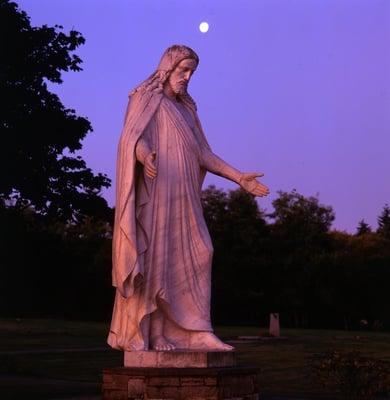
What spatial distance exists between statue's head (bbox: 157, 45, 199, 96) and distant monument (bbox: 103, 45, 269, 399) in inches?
0.4

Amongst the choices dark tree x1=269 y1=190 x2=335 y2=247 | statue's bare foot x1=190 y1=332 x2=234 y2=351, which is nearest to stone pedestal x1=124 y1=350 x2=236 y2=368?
statue's bare foot x1=190 y1=332 x2=234 y2=351

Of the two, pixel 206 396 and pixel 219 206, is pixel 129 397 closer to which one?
pixel 206 396

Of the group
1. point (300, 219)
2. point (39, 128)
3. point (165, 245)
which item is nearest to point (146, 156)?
point (165, 245)

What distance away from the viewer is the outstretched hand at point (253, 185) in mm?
8852

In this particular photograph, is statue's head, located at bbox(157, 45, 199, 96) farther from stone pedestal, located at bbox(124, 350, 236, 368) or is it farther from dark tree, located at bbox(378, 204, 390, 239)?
dark tree, located at bbox(378, 204, 390, 239)

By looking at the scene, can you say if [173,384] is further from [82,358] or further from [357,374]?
[82,358]

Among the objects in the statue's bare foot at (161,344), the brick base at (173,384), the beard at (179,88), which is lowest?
the brick base at (173,384)

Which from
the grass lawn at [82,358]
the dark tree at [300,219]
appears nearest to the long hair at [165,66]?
the grass lawn at [82,358]

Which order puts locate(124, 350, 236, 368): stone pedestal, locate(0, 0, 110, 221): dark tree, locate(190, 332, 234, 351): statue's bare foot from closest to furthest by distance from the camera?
locate(124, 350, 236, 368): stone pedestal → locate(190, 332, 234, 351): statue's bare foot → locate(0, 0, 110, 221): dark tree

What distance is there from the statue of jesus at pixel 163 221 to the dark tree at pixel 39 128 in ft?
34.5

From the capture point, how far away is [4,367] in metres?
18.2

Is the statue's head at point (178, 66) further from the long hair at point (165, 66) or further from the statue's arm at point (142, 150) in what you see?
the statue's arm at point (142, 150)

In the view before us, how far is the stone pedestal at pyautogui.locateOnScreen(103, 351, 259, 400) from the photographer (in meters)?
7.95

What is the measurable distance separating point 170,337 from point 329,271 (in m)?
45.1
